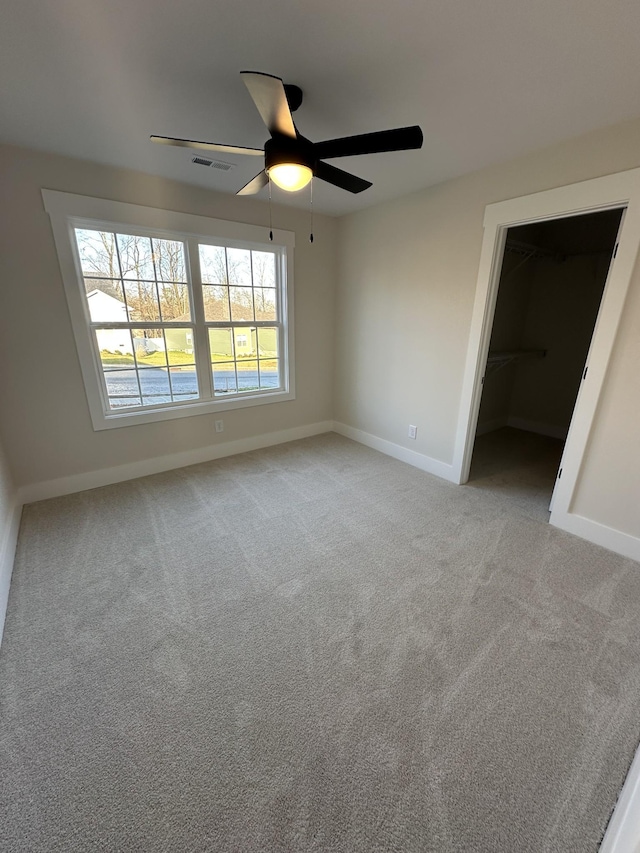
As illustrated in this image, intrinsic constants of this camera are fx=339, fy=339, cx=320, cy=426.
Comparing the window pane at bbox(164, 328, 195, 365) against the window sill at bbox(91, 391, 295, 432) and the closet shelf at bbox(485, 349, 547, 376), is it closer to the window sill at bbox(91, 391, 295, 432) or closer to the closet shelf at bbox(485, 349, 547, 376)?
the window sill at bbox(91, 391, 295, 432)

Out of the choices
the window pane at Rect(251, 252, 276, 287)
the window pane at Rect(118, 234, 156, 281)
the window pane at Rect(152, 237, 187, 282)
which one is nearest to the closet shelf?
the window pane at Rect(251, 252, 276, 287)

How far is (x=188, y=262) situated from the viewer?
3082 mm

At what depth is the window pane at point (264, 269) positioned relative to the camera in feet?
11.5

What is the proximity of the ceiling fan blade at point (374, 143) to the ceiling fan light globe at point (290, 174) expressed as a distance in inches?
3.9

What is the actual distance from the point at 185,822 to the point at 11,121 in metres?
3.38

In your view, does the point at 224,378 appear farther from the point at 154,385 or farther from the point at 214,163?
the point at 214,163

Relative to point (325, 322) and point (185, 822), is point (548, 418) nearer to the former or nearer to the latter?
point (325, 322)

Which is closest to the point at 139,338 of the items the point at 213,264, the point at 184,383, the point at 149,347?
the point at 149,347

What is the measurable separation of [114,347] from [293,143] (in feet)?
7.40

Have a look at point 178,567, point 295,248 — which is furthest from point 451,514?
point 295,248

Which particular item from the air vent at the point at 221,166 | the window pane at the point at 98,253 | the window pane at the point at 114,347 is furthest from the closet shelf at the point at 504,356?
the window pane at the point at 98,253

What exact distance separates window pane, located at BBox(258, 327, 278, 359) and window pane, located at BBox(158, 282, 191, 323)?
782mm

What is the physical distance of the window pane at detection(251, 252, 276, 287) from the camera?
349 cm

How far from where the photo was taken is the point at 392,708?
1346mm
